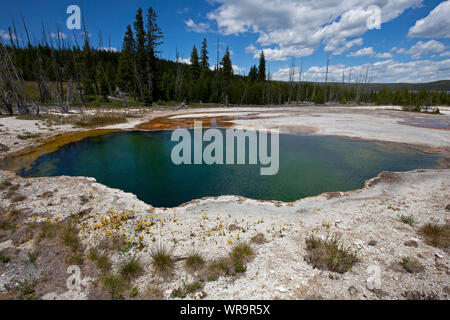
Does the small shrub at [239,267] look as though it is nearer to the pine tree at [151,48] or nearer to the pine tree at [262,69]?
the pine tree at [151,48]

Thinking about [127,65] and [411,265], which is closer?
[411,265]

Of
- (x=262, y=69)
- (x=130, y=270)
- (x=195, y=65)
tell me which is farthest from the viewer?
(x=262, y=69)

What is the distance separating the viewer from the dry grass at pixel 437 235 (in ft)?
18.9

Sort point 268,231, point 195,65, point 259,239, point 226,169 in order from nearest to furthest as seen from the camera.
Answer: point 259,239, point 268,231, point 226,169, point 195,65

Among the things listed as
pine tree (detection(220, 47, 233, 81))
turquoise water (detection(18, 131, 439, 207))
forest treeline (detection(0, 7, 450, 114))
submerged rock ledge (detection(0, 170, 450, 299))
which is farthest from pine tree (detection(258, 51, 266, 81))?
submerged rock ledge (detection(0, 170, 450, 299))

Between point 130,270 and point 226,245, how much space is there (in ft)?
8.02

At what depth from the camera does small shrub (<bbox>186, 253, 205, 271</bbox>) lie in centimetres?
510

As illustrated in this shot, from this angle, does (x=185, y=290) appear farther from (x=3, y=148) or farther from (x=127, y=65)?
(x=127, y=65)

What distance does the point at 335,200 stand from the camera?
28.8 feet

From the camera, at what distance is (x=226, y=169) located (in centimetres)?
1327

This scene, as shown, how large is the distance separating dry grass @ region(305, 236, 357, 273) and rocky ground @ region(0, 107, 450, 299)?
0.03m

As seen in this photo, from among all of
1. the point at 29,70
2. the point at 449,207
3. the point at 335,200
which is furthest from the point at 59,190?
the point at 29,70

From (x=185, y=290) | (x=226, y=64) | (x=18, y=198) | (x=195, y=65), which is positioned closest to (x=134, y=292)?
(x=185, y=290)
